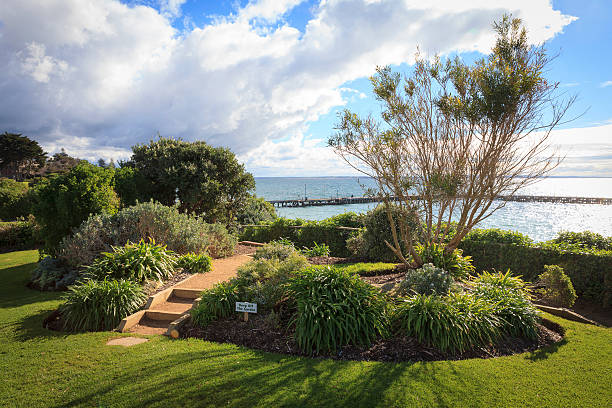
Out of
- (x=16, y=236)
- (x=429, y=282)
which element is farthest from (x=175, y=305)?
(x=16, y=236)

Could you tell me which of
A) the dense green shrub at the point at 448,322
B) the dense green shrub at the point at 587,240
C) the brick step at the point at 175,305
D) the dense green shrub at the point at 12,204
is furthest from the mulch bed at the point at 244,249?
the dense green shrub at the point at 12,204

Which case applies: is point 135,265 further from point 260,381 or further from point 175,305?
point 260,381

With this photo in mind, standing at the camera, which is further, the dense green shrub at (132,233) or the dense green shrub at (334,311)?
the dense green shrub at (132,233)

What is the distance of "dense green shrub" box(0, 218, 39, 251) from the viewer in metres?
15.4

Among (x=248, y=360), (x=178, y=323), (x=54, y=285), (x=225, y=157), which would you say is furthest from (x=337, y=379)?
(x=225, y=157)

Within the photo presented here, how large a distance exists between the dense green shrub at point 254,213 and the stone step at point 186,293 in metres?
11.5

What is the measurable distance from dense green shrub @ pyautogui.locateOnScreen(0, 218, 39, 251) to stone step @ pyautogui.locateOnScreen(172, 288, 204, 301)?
13043 mm

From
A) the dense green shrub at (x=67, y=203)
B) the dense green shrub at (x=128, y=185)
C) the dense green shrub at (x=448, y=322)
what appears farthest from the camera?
the dense green shrub at (x=128, y=185)

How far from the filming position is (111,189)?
34.8 ft

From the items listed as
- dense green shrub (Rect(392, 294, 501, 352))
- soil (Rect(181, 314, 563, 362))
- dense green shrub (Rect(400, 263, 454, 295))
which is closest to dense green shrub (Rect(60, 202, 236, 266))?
soil (Rect(181, 314, 563, 362))

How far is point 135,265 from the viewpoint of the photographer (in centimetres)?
734

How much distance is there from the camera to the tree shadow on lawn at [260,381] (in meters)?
3.41

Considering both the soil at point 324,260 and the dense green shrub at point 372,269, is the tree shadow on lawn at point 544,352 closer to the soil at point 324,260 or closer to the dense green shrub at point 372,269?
the dense green shrub at point 372,269

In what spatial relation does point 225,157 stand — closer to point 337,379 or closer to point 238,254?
point 238,254
